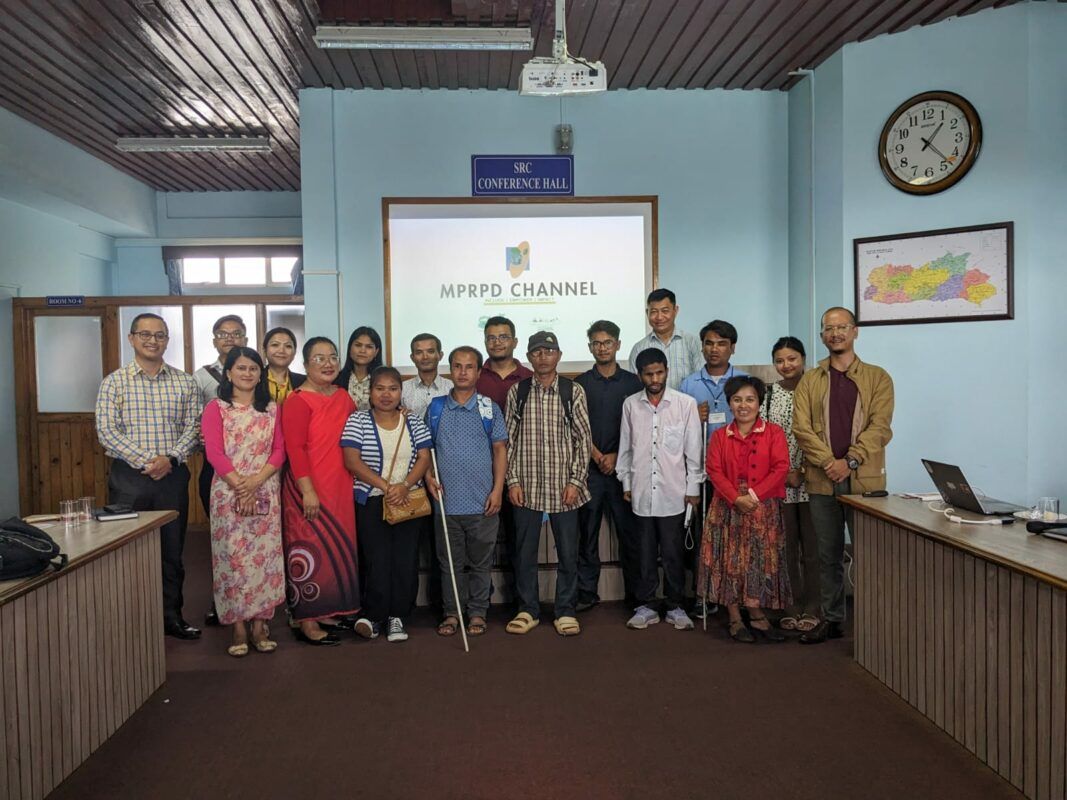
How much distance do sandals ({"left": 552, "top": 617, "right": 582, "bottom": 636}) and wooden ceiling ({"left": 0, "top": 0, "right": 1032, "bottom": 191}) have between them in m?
A: 3.21

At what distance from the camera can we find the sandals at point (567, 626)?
3648 mm

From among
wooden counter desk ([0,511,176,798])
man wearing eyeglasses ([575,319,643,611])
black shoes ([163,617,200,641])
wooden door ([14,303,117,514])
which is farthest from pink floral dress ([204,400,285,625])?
wooden door ([14,303,117,514])

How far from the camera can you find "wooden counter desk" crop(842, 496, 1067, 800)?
2.08m

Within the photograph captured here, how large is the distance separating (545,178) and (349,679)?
3.62m

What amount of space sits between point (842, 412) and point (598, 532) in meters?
1.40

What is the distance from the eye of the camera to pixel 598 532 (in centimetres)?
407

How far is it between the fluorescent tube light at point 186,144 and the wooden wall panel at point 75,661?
4.09 meters

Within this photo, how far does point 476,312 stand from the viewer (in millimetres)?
5426

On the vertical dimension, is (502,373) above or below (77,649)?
above

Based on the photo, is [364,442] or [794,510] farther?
[794,510]

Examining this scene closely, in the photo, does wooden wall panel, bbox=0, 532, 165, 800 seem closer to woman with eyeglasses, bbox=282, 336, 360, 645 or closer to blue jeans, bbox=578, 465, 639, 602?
woman with eyeglasses, bbox=282, 336, 360, 645

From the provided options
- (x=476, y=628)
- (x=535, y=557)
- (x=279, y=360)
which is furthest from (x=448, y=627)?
(x=279, y=360)

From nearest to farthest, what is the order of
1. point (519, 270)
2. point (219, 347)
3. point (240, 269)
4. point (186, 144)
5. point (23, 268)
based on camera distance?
point (219, 347)
point (519, 270)
point (186, 144)
point (23, 268)
point (240, 269)

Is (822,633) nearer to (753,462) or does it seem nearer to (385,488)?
(753,462)
